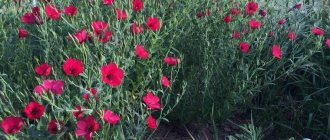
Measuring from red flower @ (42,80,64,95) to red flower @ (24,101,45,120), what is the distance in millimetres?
74

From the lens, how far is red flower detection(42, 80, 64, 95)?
1696 mm

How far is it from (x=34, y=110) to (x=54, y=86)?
11cm

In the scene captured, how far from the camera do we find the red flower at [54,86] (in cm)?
170

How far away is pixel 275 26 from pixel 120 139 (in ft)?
→ 5.63

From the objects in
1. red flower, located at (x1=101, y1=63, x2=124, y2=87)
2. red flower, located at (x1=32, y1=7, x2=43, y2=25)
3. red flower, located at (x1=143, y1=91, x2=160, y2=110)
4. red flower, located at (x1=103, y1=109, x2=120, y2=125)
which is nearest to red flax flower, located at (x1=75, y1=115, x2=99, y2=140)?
red flower, located at (x1=103, y1=109, x2=120, y2=125)

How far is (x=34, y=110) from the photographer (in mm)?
1672

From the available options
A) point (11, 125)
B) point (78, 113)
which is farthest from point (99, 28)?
point (11, 125)

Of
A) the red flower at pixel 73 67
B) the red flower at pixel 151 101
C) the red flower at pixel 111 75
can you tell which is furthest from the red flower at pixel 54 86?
the red flower at pixel 151 101

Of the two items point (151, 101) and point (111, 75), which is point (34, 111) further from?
point (151, 101)

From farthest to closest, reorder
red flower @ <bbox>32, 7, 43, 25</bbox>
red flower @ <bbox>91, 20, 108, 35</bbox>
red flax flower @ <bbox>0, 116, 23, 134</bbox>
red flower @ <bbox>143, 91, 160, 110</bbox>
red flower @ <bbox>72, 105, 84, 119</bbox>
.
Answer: red flower @ <bbox>32, 7, 43, 25</bbox> < red flower @ <bbox>91, 20, 108, 35</bbox> < red flower @ <bbox>143, 91, 160, 110</bbox> < red flower @ <bbox>72, 105, 84, 119</bbox> < red flax flower @ <bbox>0, 116, 23, 134</bbox>

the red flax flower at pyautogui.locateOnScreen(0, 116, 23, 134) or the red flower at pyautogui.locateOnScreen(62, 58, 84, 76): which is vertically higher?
the red flower at pyautogui.locateOnScreen(62, 58, 84, 76)

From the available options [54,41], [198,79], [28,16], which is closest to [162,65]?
[198,79]

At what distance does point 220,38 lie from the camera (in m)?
2.66

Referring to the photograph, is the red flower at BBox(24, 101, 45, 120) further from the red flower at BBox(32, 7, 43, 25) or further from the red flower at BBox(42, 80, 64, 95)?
the red flower at BBox(32, 7, 43, 25)
